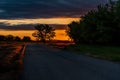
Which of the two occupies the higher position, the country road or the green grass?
the country road

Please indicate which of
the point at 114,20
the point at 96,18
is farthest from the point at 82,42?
the point at 114,20

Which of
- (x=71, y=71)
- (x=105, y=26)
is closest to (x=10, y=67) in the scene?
(x=71, y=71)

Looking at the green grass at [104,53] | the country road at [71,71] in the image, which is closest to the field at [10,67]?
the country road at [71,71]

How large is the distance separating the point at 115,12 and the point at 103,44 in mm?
11012

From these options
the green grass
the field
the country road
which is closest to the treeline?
the green grass

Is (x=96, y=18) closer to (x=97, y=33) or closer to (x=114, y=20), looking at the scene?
(x=97, y=33)

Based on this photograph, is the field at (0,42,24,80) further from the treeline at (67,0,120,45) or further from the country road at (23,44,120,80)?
the treeline at (67,0,120,45)

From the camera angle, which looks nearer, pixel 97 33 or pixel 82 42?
pixel 97 33

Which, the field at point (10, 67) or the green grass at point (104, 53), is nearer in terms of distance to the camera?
the field at point (10, 67)

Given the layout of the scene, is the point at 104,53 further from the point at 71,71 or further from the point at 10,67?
the point at 71,71

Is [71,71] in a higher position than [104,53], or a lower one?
higher

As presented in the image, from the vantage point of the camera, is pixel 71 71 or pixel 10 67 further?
pixel 10 67

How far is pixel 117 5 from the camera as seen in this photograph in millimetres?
85500

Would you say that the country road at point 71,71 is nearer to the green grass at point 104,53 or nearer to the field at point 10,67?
the field at point 10,67
